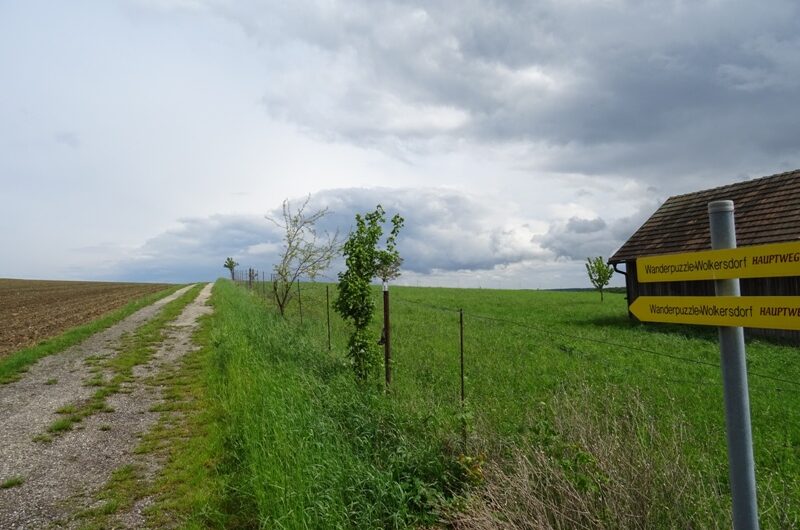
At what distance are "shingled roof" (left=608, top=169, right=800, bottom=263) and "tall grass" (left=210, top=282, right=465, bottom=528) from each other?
55.0 ft

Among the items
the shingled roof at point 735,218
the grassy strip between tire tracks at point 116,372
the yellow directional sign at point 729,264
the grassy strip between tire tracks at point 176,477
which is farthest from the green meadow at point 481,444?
the shingled roof at point 735,218

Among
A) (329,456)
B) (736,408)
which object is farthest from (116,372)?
(736,408)

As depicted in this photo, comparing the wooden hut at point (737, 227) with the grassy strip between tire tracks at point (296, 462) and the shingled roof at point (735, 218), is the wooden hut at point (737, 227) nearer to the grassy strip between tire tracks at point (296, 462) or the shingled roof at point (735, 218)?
the shingled roof at point (735, 218)

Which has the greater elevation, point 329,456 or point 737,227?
point 737,227

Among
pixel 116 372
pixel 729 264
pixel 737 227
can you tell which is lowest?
pixel 116 372

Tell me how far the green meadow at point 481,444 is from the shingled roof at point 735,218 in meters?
8.20

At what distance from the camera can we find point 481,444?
4.86 m

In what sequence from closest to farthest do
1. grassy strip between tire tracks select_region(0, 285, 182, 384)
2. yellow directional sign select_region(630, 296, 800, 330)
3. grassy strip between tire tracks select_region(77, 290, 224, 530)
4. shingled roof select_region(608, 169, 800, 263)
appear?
yellow directional sign select_region(630, 296, 800, 330), grassy strip between tire tracks select_region(77, 290, 224, 530), grassy strip between tire tracks select_region(0, 285, 182, 384), shingled roof select_region(608, 169, 800, 263)

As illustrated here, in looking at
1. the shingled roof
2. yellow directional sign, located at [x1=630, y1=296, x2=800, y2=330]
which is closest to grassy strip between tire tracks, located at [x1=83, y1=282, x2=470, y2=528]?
yellow directional sign, located at [x1=630, y1=296, x2=800, y2=330]

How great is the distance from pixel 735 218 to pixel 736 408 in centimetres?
2275

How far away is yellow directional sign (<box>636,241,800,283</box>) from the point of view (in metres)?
2.25

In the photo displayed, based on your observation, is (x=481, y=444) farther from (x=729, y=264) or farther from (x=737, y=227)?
(x=737, y=227)

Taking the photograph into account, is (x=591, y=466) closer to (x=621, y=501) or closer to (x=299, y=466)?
(x=621, y=501)

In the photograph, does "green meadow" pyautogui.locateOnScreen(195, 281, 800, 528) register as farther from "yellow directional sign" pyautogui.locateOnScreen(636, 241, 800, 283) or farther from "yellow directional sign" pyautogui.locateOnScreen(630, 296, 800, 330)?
"yellow directional sign" pyautogui.locateOnScreen(636, 241, 800, 283)
